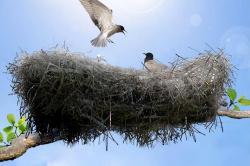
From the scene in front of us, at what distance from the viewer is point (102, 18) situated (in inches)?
278

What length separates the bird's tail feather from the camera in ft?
22.3

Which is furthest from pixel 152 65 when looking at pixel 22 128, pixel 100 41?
pixel 22 128

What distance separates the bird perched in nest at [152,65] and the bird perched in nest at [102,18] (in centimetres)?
50

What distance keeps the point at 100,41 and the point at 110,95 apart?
4.13 feet

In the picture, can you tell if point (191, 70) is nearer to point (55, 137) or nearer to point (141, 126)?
point (141, 126)

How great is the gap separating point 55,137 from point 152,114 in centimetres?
93

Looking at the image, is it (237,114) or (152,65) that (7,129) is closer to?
(152,65)

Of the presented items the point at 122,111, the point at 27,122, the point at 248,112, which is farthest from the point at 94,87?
the point at 248,112

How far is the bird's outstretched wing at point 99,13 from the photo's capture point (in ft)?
22.9

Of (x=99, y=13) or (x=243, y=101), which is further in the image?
(x=99, y=13)

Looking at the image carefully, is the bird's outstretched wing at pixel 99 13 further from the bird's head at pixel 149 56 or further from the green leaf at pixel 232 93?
the green leaf at pixel 232 93

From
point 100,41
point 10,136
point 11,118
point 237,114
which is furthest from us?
point 100,41

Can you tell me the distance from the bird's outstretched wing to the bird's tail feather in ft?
0.61

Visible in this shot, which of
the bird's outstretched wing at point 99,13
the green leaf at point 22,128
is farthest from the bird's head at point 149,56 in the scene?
the green leaf at point 22,128
